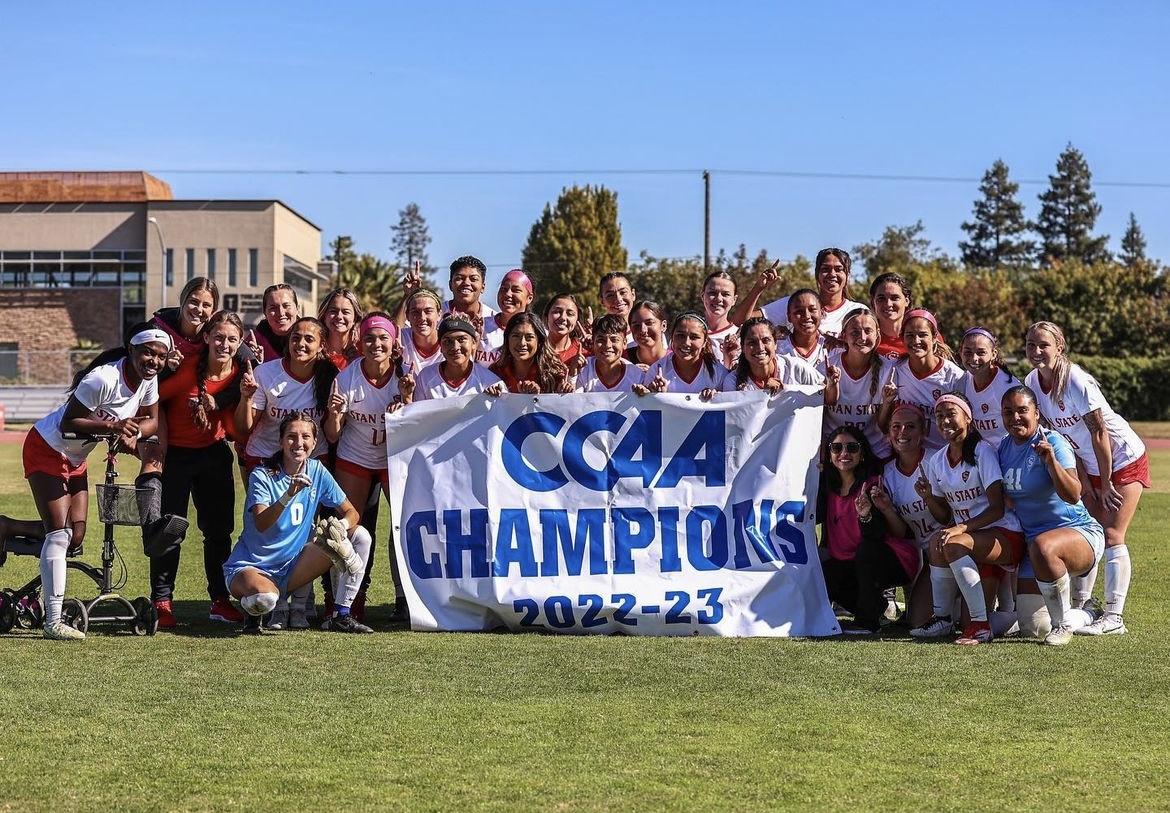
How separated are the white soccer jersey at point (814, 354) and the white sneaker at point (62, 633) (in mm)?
4418

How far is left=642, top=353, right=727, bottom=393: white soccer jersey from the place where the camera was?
8.70m

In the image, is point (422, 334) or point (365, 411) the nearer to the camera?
point (365, 411)

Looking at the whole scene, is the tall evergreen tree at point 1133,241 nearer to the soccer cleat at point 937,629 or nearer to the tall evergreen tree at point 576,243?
the tall evergreen tree at point 576,243

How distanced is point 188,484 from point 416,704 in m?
3.02

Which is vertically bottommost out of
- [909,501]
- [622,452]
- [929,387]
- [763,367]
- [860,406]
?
[909,501]

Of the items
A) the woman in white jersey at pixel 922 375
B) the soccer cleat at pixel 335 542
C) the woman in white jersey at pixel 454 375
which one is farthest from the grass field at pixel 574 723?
the woman in white jersey at pixel 454 375

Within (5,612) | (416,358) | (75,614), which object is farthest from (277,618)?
(416,358)

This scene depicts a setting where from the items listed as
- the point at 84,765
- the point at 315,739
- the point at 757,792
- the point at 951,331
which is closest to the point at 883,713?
the point at 757,792

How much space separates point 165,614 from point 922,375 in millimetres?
4738

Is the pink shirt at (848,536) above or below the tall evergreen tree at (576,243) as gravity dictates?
below

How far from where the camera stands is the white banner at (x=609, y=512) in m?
8.32

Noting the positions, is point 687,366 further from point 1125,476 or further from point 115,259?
point 115,259

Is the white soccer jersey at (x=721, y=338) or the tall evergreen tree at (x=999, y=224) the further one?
the tall evergreen tree at (x=999, y=224)

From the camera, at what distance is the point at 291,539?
8109 millimetres
